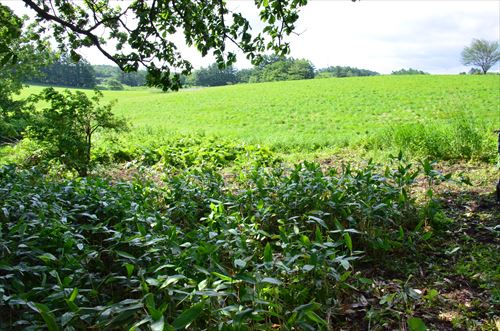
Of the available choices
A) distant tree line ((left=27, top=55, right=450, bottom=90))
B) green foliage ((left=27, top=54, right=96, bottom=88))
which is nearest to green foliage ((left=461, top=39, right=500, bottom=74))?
distant tree line ((left=27, top=55, right=450, bottom=90))

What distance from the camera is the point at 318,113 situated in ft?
71.0

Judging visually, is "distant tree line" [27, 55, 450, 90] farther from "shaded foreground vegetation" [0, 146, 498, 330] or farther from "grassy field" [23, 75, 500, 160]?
"shaded foreground vegetation" [0, 146, 498, 330]

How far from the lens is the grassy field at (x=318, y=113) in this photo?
13102 mm

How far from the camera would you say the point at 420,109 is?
20828mm

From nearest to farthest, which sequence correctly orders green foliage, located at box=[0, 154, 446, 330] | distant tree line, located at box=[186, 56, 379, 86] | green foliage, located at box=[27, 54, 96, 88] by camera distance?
1. green foliage, located at box=[0, 154, 446, 330]
2. green foliage, located at box=[27, 54, 96, 88]
3. distant tree line, located at box=[186, 56, 379, 86]

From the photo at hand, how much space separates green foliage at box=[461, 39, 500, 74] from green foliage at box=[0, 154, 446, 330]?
9073cm

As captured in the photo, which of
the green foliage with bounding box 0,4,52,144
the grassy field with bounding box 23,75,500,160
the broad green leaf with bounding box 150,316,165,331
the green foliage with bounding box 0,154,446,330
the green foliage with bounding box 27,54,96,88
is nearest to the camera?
the broad green leaf with bounding box 150,316,165,331

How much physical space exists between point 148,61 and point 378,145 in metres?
6.31

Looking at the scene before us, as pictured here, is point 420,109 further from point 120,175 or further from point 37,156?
point 37,156

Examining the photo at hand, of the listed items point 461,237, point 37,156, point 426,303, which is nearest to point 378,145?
point 461,237

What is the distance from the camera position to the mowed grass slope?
1434 cm

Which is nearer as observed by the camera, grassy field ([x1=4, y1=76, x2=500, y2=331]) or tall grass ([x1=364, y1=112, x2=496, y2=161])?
grassy field ([x1=4, y1=76, x2=500, y2=331])

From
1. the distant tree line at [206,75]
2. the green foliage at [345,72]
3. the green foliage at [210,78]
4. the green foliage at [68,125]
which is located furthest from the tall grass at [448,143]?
the green foliage at [345,72]

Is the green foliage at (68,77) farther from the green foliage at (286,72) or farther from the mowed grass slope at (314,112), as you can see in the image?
the mowed grass slope at (314,112)
